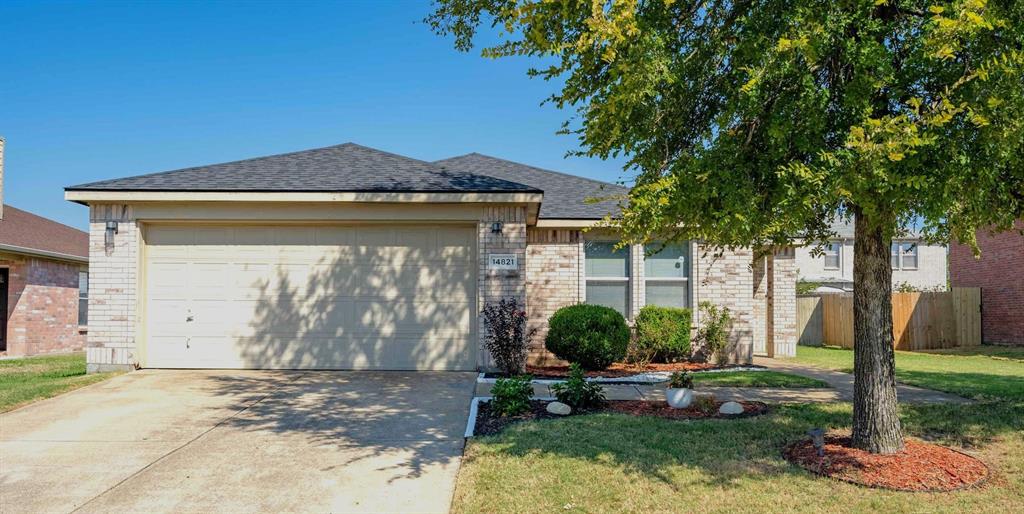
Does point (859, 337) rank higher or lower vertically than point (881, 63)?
lower

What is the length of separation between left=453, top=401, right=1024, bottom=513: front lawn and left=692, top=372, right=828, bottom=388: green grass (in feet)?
7.20

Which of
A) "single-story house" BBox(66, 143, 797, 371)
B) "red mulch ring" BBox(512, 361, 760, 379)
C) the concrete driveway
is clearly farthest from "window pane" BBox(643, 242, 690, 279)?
the concrete driveway

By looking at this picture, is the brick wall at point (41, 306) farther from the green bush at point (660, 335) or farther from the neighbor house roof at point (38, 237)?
the green bush at point (660, 335)

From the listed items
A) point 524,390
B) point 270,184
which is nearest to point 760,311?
point 524,390

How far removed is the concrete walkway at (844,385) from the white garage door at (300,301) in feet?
18.8

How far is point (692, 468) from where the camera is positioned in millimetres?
4945

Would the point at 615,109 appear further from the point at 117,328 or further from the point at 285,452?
the point at 117,328

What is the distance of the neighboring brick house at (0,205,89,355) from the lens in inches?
599

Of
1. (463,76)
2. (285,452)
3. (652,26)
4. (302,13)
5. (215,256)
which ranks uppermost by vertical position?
(302,13)

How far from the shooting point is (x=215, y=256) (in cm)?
1034

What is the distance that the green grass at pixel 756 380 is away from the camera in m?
9.15

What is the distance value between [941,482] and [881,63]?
3107 mm

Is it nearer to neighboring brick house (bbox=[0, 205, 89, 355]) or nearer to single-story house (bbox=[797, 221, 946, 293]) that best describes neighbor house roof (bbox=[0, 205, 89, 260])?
neighboring brick house (bbox=[0, 205, 89, 355])

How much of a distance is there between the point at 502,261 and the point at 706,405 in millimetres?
4239
